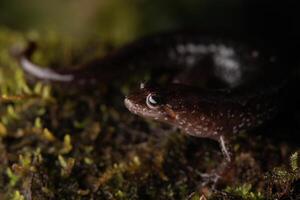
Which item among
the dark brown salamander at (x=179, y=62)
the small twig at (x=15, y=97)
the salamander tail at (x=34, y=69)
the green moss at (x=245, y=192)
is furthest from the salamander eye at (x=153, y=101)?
the small twig at (x=15, y=97)

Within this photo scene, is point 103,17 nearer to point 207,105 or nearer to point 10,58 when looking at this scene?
point 10,58

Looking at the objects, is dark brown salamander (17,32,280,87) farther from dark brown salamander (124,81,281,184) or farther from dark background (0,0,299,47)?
dark background (0,0,299,47)

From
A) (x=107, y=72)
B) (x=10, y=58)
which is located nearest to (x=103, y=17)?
(x=10, y=58)

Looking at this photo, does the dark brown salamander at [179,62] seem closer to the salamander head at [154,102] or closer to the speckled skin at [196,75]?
the speckled skin at [196,75]

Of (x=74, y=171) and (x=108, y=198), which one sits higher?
(x=74, y=171)

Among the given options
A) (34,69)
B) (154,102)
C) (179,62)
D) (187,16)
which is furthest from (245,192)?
(187,16)

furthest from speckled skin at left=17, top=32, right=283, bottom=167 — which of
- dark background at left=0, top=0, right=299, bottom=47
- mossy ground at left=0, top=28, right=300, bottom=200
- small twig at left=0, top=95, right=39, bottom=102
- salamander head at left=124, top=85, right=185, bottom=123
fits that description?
dark background at left=0, top=0, right=299, bottom=47

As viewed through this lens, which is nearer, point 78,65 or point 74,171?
point 74,171
